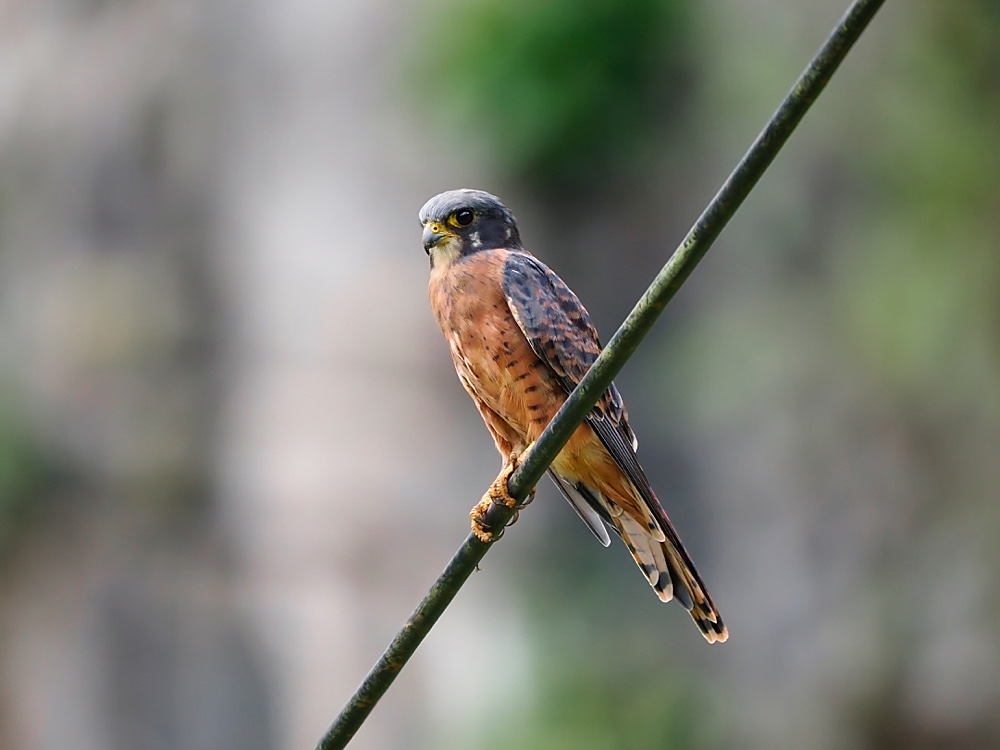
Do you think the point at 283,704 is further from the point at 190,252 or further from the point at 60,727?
the point at 190,252

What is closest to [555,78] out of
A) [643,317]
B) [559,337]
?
[559,337]

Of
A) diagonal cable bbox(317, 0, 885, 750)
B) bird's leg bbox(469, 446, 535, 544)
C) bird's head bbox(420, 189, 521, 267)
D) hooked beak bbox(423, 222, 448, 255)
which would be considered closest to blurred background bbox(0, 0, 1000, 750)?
bird's head bbox(420, 189, 521, 267)

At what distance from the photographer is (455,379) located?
8312 millimetres

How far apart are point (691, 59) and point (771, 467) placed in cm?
275

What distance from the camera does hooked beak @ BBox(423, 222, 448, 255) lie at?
3.11m

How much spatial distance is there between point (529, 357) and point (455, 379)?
17.3 ft

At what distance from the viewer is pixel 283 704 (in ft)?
26.6

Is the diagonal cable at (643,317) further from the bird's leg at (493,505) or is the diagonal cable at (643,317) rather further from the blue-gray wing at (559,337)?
the blue-gray wing at (559,337)

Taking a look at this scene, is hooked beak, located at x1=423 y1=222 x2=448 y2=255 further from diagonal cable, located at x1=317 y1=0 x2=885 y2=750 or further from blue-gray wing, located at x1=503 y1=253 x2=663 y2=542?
diagonal cable, located at x1=317 y1=0 x2=885 y2=750

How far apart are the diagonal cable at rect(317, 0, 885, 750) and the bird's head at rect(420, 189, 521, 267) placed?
4.13 feet

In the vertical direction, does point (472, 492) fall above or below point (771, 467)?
below

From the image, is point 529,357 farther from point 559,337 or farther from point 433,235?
point 433,235

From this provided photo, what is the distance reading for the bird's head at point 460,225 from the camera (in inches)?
123

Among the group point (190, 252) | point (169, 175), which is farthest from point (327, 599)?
point (169, 175)
